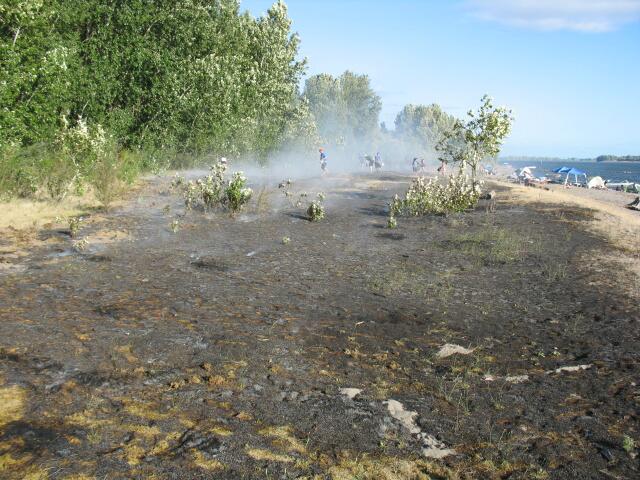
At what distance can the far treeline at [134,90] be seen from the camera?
53.1 feet

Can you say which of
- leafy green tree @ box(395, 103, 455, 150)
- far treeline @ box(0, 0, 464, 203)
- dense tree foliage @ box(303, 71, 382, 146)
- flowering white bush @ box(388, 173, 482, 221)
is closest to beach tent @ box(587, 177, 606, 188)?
dense tree foliage @ box(303, 71, 382, 146)

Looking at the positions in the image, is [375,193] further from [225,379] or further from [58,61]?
[225,379]

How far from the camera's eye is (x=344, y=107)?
9538 centimetres

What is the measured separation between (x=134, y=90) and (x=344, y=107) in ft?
244

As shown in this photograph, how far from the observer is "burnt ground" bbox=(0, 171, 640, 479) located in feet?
15.3

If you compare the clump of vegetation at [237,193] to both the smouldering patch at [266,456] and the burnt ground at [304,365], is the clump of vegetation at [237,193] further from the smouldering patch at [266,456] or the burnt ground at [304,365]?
the smouldering patch at [266,456]

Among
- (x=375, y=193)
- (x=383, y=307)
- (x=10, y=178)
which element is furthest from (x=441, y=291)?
(x=375, y=193)

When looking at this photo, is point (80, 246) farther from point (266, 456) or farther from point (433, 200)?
point (433, 200)

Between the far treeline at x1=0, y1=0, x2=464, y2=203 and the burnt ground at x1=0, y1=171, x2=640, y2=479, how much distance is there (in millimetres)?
4854

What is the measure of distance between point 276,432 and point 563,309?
720 cm

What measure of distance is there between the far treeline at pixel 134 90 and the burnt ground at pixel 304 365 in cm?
485

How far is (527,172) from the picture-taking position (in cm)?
7162

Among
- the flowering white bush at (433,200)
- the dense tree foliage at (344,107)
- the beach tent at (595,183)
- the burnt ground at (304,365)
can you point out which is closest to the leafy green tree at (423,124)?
the dense tree foliage at (344,107)

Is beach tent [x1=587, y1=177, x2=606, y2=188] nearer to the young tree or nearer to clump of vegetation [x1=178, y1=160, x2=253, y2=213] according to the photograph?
the young tree
